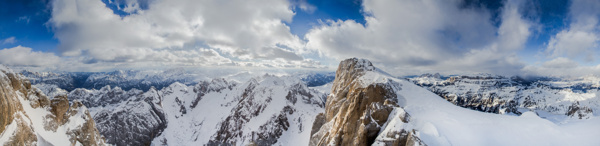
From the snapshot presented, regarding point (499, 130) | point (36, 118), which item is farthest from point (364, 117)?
point (36, 118)

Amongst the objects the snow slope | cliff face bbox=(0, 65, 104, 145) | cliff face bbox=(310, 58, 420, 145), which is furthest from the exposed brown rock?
cliff face bbox=(0, 65, 104, 145)

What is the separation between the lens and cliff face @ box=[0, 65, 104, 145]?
172ft

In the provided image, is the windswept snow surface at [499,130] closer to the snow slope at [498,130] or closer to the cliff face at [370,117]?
the snow slope at [498,130]

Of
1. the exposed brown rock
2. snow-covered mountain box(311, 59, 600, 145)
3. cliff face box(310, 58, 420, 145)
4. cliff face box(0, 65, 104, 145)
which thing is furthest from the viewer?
cliff face box(0, 65, 104, 145)

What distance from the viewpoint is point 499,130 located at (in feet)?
108

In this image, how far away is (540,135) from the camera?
3033 centimetres

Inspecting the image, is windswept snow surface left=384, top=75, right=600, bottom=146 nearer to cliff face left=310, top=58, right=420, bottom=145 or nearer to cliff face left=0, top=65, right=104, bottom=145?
cliff face left=310, top=58, right=420, bottom=145

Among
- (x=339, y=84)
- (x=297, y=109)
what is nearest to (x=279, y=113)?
(x=297, y=109)

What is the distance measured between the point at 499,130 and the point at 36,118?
110617 millimetres

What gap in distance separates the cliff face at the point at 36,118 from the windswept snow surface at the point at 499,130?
279ft

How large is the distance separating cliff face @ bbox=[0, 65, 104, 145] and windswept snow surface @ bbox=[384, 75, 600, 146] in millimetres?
85004

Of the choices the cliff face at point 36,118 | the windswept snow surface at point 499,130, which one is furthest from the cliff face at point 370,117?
the cliff face at point 36,118

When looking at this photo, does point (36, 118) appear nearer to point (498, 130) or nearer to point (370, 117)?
point (370, 117)

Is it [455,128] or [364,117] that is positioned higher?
[455,128]
